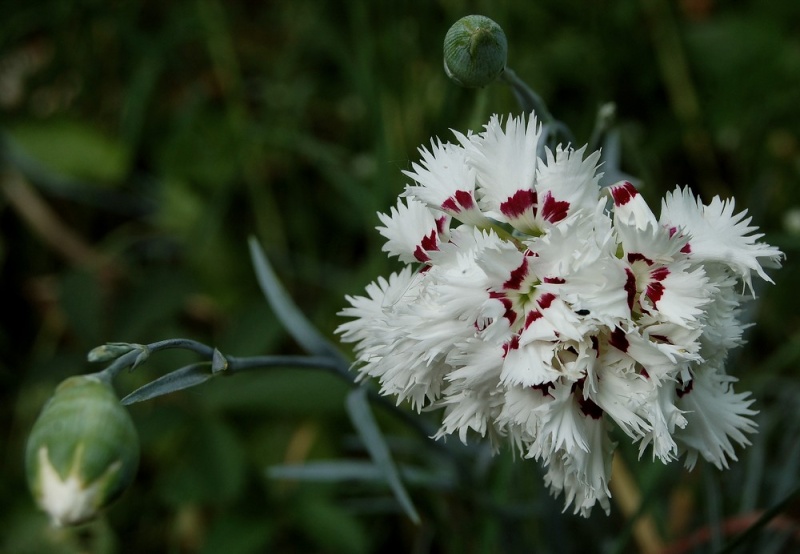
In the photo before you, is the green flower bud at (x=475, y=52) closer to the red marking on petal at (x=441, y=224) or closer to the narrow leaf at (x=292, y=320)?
the red marking on petal at (x=441, y=224)

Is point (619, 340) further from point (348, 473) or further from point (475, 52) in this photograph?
point (348, 473)

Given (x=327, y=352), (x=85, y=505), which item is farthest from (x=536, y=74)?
(x=85, y=505)

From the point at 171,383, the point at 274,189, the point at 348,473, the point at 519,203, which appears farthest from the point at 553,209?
the point at 274,189

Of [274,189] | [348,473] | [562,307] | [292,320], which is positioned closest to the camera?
[562,307]

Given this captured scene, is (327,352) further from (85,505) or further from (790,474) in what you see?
(790,474)

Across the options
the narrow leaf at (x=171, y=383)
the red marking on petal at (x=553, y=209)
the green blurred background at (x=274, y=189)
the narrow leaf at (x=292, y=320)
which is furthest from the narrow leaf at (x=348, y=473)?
the red marking on petal at (x=553, y=209)
